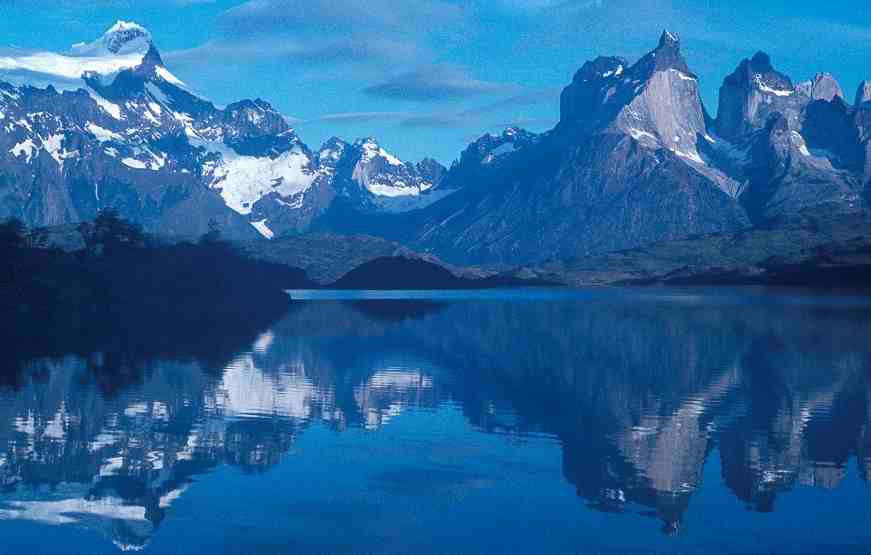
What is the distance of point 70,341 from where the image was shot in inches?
4734

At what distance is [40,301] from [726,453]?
140 metres

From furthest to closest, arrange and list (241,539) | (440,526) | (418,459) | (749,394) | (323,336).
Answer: (323,336), (749,394), (418,459), (440,526), (241,539)

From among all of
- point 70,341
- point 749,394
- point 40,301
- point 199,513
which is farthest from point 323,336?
point 199,513

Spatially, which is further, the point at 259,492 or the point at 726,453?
the point at 726,453

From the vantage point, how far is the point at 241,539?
127 feet

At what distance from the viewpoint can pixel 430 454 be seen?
5569 cm

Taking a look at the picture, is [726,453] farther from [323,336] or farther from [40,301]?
[40,301]

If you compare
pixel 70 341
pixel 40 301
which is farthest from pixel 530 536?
pixel 40 301

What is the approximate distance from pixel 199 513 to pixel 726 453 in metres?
27.2

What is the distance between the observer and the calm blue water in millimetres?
40062

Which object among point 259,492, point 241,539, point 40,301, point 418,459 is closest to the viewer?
point 241,539

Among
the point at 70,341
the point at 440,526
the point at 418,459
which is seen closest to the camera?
the point at 440,526

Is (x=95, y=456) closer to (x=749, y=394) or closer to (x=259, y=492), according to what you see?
(x=259, y=492)

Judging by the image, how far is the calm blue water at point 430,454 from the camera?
40.1 metres
